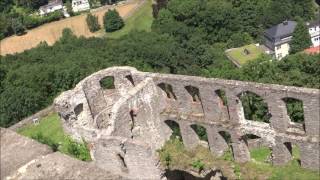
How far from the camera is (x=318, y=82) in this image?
152ft

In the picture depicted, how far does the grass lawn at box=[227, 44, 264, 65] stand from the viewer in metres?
89.0

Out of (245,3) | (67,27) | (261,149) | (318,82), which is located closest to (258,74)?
(318,82)

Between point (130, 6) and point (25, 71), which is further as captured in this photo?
point (130, 6)

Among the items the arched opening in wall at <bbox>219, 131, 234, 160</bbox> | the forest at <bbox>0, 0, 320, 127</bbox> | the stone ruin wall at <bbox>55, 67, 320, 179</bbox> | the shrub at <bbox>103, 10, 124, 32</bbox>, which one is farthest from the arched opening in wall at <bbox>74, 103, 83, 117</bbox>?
the shrub at <bbox>103, 10, 124, 32</bbox>

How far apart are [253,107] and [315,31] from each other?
240 ft

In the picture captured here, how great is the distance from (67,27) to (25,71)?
68349 millimetres

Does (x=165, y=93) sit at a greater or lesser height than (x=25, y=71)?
greater

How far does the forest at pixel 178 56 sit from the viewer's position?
50.8 meters

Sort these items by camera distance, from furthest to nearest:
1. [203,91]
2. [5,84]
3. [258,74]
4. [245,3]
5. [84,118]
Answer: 1. [245,3]
2. [5,84]
3. [258,74]
4. [84,118]
5. [203,91]

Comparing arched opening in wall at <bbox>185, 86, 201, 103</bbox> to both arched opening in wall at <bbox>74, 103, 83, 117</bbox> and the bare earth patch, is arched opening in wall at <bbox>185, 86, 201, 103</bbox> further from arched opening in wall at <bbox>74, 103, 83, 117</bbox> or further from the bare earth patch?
the bare earth patch

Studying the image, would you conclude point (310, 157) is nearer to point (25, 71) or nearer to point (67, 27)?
point (25, 71)

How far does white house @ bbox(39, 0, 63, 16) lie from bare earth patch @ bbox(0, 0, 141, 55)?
901 centimetres

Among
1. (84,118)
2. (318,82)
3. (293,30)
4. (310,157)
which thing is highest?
(84,118)

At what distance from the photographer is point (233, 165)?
2877 cm
